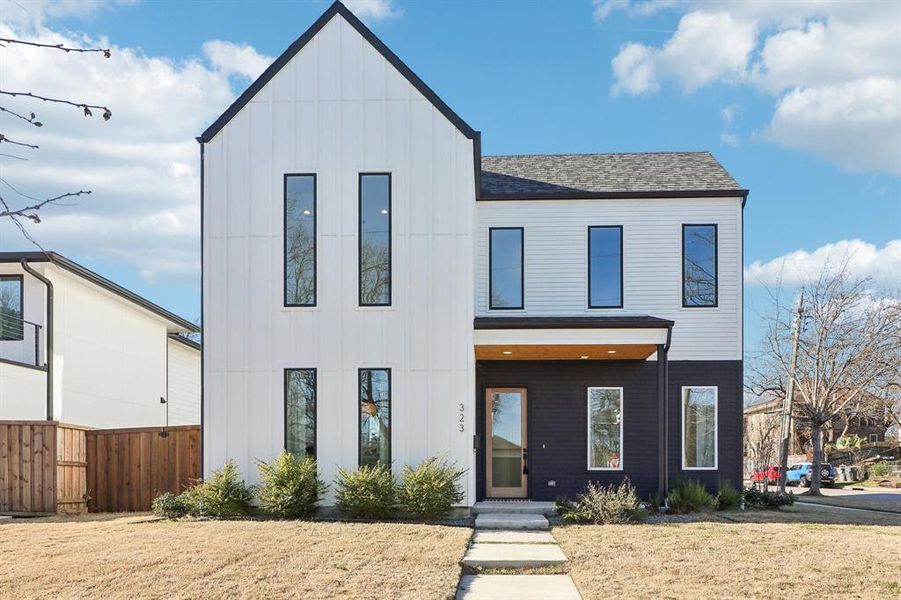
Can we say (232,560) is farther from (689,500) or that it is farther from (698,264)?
(698,264)

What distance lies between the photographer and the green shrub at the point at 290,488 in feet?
44.3

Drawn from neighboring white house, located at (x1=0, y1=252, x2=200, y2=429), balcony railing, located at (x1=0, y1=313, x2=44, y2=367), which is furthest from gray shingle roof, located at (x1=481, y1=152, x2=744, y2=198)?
balcony railing, located at (x1=0, y1=313, x2=44, y2=367)

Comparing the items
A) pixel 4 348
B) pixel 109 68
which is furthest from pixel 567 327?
pixel 4 348

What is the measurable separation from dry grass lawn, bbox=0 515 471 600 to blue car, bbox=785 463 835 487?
25483 mm

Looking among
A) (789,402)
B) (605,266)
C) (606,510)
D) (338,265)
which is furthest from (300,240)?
(789,402)

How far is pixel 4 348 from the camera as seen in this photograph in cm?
1862

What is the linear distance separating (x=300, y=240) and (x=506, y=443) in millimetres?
5931

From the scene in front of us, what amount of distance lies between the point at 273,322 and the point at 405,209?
118 inches

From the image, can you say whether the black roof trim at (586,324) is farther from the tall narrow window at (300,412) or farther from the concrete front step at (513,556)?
the concrete front step at (513,556)

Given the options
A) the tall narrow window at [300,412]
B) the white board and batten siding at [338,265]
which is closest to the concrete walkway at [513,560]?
the white board and batten siding at [338,265]

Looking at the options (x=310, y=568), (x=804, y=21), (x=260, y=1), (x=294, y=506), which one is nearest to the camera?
(x=310, y=568)

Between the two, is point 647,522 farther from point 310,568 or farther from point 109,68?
point 109,68

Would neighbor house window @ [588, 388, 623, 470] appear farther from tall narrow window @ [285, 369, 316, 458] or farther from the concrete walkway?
tall narrow window @ [285, 369, 316, 458]

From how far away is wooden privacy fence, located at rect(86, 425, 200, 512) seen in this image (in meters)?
16.3
